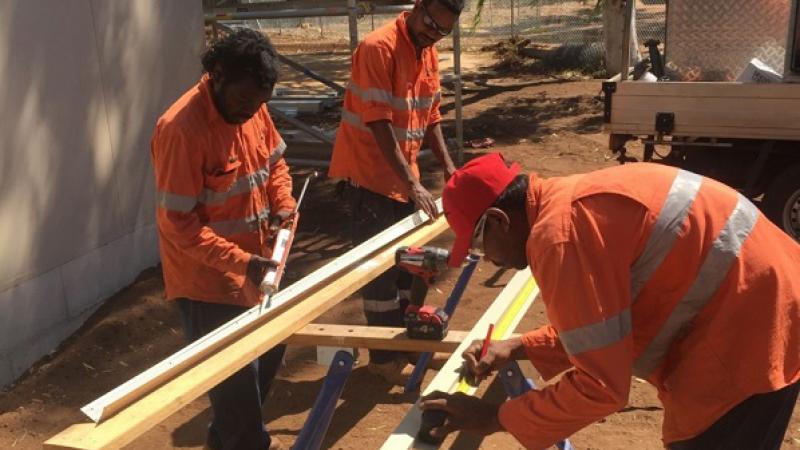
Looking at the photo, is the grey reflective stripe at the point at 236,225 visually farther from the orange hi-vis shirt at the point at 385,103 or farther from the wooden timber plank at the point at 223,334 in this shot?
the orange hi-vis shirt at the point at 385,103

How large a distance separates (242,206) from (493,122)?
9.87 metres

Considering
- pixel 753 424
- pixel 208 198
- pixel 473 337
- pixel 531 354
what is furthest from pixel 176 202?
pixel 753 424

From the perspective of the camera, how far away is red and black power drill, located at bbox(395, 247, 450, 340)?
139 inches

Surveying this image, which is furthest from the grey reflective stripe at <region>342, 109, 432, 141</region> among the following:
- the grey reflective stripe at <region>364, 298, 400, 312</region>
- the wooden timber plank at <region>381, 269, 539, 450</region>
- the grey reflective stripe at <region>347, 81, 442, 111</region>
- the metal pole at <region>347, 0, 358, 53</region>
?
the metal pole at <region>347, 0, 358, 53</region>

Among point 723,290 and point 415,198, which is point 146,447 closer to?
point 415,198

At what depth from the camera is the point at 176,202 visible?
3090 mm

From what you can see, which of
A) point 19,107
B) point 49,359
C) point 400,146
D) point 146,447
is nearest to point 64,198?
A: point 19,107

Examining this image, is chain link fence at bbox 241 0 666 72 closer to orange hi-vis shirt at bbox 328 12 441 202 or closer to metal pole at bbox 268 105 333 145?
metal pole at bbox 268 105 333 145

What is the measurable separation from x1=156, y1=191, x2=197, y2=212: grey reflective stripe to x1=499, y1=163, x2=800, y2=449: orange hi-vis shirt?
4.70ft

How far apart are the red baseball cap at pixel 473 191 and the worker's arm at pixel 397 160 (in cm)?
200

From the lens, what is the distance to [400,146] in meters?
4.55

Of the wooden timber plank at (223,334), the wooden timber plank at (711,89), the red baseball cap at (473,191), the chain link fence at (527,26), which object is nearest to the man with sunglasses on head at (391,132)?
the wooden timber plank at (223,334)

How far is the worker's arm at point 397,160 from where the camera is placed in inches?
169

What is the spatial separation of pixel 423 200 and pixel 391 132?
393 mm
